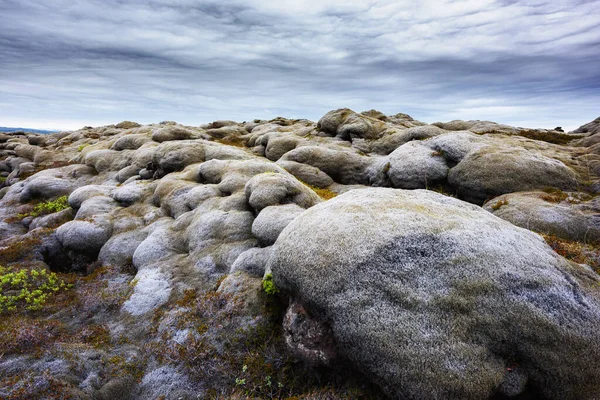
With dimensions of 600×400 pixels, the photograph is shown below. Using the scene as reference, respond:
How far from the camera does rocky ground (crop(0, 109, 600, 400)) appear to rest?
980 cm

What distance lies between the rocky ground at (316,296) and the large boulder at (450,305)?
0.05 m

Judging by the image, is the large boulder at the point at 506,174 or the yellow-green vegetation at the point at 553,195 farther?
the large boulder at the point at 506,174

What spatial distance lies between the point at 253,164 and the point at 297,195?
9.33m

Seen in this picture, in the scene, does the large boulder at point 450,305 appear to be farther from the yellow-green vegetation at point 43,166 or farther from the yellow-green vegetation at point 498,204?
the yellow-green vegetation at point 43,166

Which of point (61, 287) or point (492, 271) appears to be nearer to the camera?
point (492, 271)

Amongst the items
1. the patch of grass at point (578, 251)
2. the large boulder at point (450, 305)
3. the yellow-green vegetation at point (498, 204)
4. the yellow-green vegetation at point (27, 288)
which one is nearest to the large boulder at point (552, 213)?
the yellow-green vegetation at point (498, 204)

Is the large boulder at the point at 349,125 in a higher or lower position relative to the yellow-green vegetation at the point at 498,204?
higher

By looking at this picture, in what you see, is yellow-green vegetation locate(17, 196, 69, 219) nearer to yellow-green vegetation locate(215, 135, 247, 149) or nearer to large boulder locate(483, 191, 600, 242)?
yellow-green vegetation locate(215, 135, 247, 149)

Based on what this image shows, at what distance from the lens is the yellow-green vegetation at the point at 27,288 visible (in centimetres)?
1770

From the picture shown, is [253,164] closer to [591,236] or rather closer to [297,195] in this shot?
[297,195]

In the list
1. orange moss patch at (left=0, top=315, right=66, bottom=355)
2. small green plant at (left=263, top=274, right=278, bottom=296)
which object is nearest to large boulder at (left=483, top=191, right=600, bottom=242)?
small green plant at (left=263, top=274, right=278, bottom=296)

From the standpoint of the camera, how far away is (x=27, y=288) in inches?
754

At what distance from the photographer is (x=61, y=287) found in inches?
785

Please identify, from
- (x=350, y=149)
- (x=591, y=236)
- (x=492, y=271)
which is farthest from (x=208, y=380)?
(x=350, y=149)
